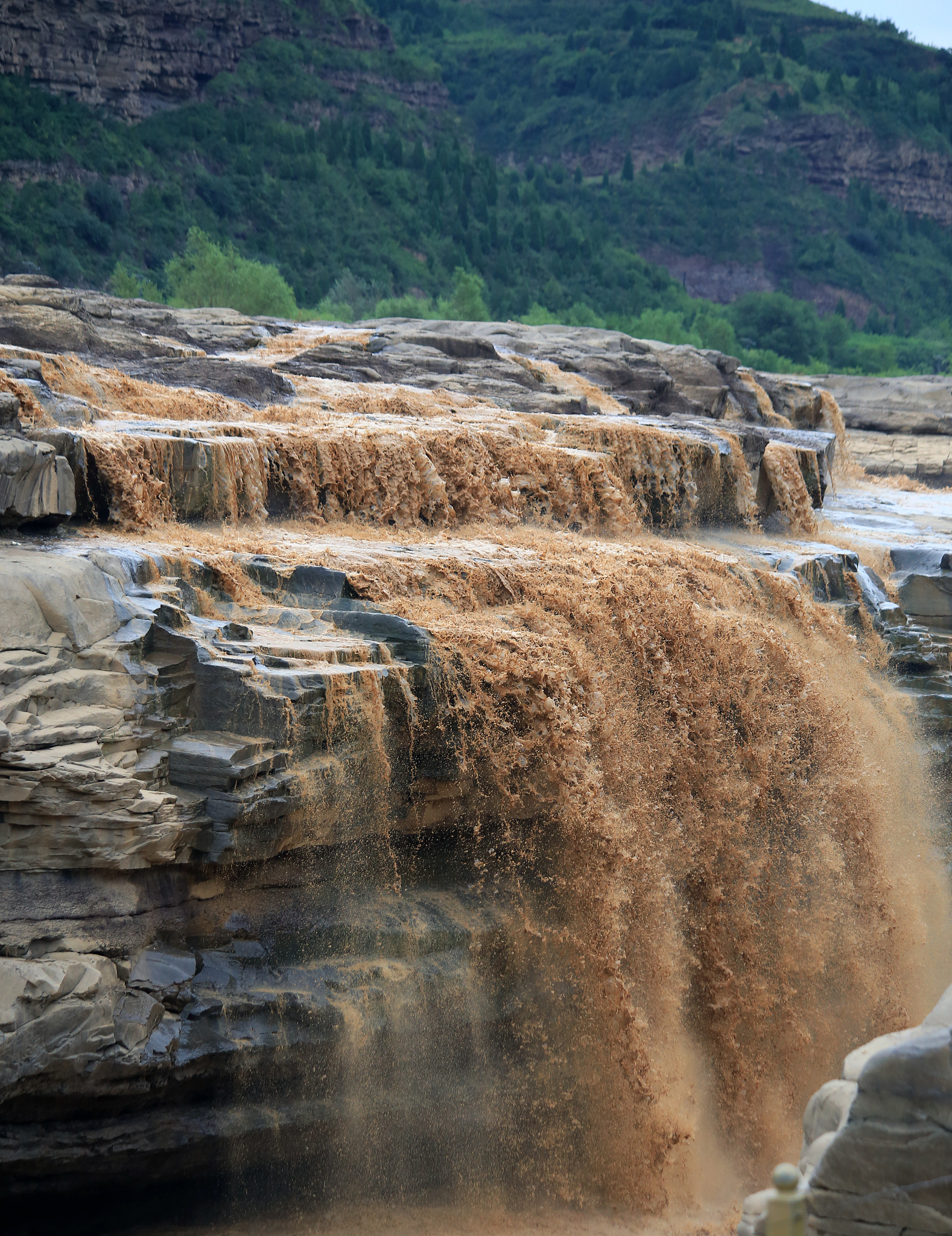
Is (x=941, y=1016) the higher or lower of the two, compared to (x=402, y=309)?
lower

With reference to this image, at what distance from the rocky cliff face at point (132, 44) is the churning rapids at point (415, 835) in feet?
147

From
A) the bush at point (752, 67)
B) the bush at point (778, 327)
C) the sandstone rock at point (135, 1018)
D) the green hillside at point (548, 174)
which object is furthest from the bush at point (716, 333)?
the sandstone rock at point (135, 1018)

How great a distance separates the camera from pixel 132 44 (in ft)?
180

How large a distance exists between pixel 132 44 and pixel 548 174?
1129 inches

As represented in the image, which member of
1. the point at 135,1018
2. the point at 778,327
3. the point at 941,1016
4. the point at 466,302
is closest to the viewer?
the point at 941,1016

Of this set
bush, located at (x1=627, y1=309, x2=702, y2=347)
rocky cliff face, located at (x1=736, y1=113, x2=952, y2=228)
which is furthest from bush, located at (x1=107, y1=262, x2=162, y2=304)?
rocky cliff face, located at (x1=736, y1=113, x2=952, y2=228)

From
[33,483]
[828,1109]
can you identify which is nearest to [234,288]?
[33,483]

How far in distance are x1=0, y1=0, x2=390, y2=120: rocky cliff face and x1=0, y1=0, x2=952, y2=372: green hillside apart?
3.56 feet

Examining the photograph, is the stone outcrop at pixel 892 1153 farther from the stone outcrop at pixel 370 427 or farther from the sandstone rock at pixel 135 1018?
the stone outcrop at pixel 370 427

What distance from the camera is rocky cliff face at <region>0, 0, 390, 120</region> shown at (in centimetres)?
5056

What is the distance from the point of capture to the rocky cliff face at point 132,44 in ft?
166

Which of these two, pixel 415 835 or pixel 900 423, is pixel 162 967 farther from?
pixel 900 423

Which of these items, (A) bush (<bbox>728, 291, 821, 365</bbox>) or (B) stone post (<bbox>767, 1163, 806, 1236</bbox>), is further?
(A) bush (<bbox>728, 291, 821, 365</bbox>)

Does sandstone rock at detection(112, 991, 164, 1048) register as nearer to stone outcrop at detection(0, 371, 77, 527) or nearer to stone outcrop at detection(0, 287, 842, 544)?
stone outcrop at detection(0, 371, 77, 527)
